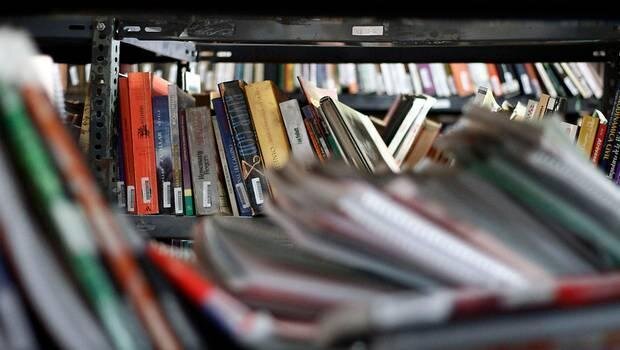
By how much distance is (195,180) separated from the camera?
77.4 inches

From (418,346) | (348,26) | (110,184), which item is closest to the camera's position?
(418,346)

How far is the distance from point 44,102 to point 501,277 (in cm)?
31

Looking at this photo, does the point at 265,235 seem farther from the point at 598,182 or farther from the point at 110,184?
the point at 110,184

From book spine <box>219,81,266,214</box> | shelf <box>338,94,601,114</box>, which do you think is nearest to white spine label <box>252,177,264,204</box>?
book spine <box>219,81,266,214</box>

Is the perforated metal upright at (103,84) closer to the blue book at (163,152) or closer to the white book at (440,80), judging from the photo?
the blue book at (163,152)

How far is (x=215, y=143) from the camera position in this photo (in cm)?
199

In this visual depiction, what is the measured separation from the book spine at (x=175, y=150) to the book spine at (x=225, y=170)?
9 centimetres

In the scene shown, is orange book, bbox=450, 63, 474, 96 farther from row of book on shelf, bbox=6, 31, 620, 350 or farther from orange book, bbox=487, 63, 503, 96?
row of book on shelf, bbox=6, 31, 620, 350

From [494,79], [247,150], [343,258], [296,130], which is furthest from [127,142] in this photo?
[494,79]

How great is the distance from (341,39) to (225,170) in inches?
15.6

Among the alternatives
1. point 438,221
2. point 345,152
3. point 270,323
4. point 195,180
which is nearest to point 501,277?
point 438,221

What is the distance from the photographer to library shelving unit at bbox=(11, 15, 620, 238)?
5.82ft

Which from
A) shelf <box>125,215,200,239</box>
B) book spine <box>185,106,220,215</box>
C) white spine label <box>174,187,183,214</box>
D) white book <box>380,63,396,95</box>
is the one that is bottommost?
shelf <box>125,215,200,239</box>

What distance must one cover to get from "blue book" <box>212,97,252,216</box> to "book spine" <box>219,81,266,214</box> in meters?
0.01
